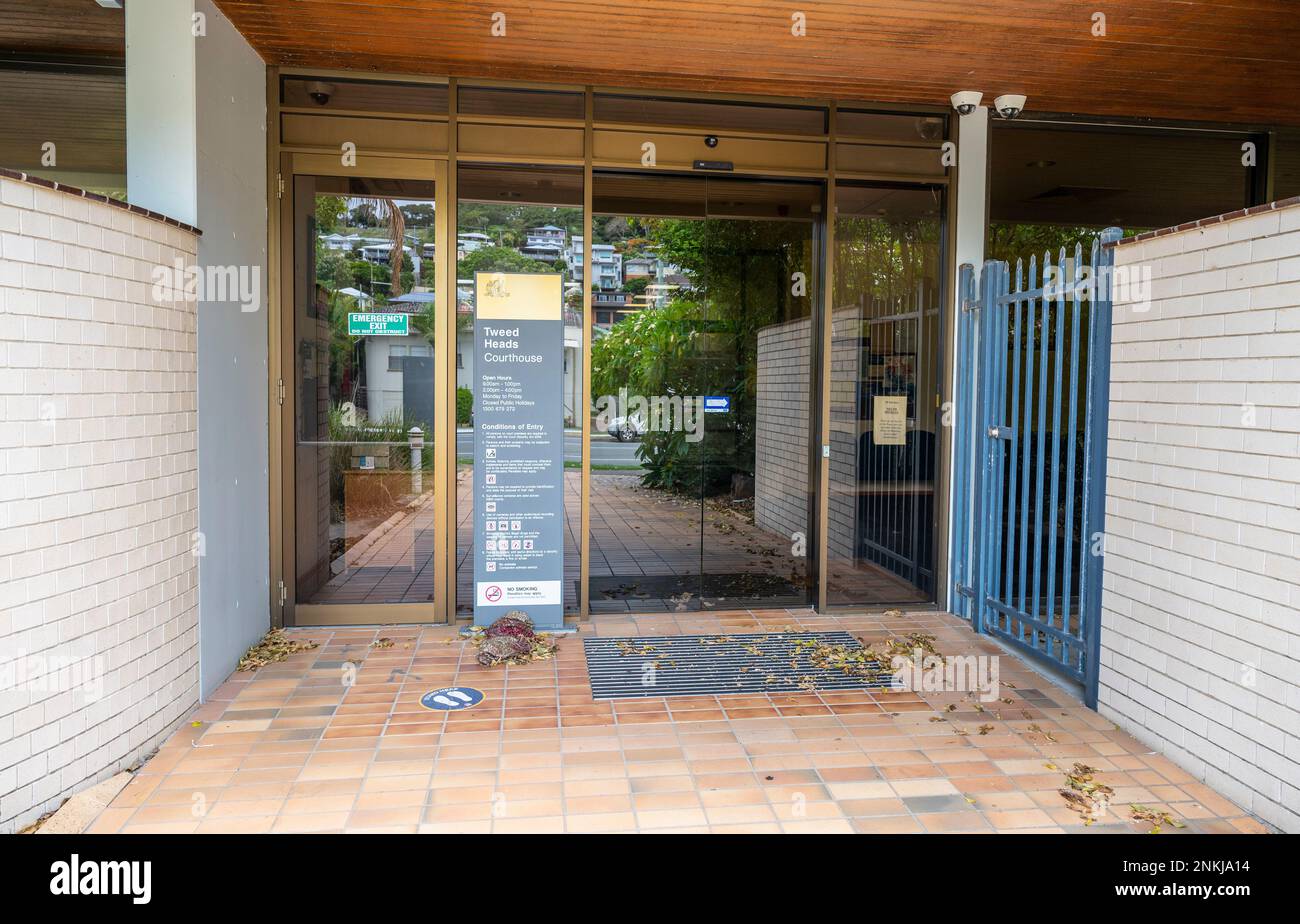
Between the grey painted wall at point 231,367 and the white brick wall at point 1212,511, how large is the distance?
163 inches

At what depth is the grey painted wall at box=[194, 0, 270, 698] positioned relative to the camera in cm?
420

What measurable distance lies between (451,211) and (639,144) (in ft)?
3.98

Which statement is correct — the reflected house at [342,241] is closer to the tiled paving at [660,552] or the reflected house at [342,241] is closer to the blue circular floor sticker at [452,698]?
the tiled paving at [660,552]

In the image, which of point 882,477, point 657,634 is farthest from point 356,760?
point 882,477

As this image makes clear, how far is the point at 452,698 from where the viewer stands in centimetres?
423

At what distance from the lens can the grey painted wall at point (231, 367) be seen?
420 centimetres

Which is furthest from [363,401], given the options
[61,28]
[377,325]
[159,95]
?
[61,28]

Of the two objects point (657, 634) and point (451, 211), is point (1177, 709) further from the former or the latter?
point (451, 211)

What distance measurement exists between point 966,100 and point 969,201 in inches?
25.2

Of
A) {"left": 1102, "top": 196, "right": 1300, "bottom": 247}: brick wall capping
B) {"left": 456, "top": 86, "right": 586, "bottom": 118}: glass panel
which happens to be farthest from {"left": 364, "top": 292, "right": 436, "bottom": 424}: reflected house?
{"left": 1102, "top": 196, "right": 1300, "bottom": 247}: brick wall capping

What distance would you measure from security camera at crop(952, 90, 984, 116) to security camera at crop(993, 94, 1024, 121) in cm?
12

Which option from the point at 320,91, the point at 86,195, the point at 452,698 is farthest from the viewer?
the point at 320,91

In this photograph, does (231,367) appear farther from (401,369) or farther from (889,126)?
(889,126)

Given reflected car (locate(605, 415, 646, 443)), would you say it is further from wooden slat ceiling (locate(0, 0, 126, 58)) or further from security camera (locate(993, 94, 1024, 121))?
wooden slat ceiling (locate(0, 0, 126, 58))
